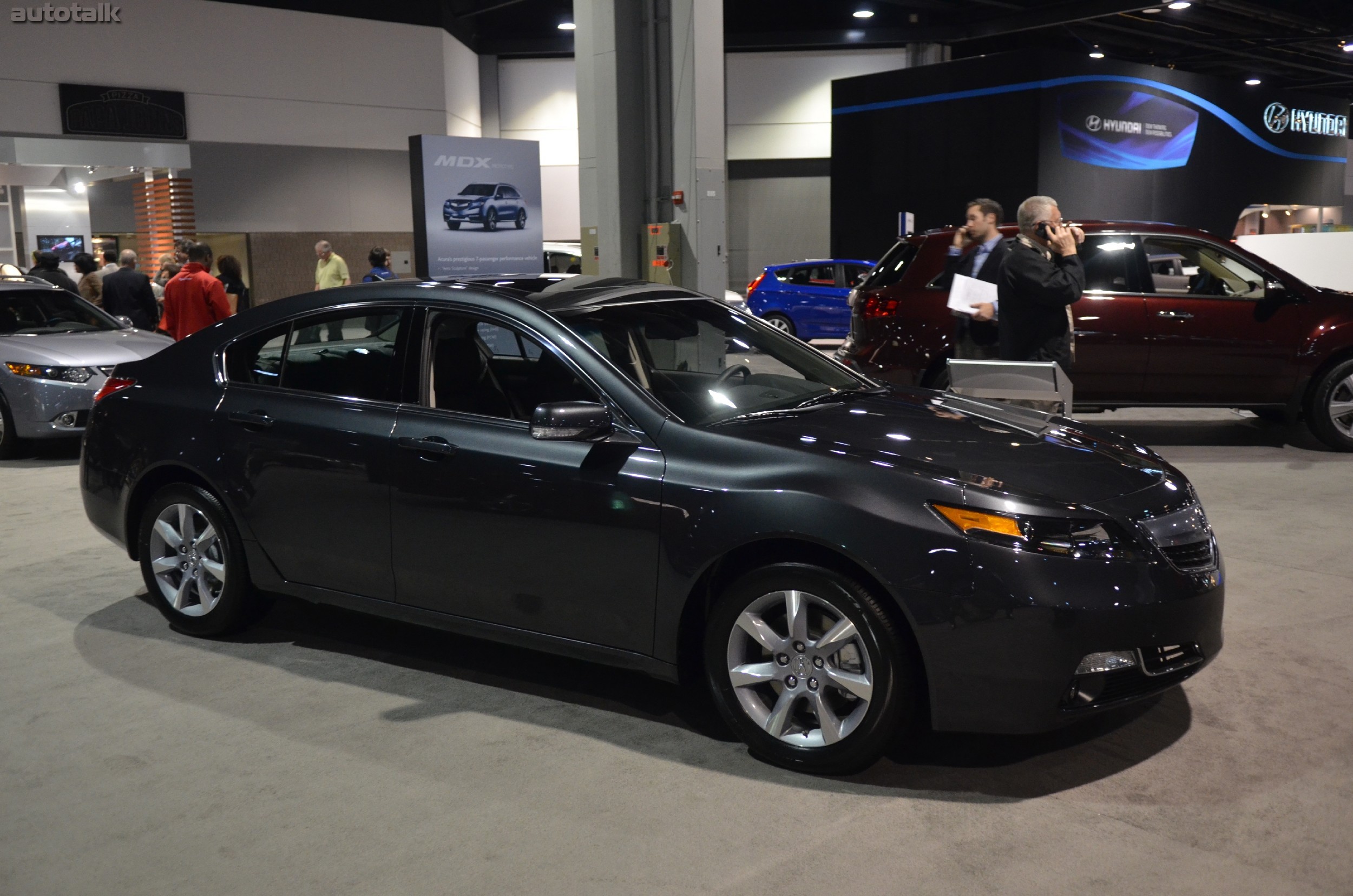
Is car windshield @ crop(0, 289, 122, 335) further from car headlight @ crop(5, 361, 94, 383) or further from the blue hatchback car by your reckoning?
the blue hatchback car

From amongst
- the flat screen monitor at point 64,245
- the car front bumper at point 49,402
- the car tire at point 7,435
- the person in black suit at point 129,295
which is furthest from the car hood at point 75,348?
the flat screen monitor at point 64,245

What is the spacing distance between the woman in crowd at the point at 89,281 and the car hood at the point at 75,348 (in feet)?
12.3

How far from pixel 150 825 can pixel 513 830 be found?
3.39ft

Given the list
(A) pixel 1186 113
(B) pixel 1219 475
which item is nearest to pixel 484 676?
(B) pixel 1219 475

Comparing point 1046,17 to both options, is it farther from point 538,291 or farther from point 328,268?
point 538,291

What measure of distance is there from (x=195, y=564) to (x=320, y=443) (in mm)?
950

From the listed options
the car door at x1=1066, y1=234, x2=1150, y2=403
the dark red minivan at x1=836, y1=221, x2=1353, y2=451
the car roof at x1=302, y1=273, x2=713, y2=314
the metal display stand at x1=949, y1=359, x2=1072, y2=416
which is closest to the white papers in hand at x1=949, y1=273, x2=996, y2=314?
the metal display stand at x1=949, y1=359, x2=1072, y2=416

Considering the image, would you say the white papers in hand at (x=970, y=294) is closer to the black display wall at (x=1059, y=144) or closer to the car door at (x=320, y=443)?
the car door at (x=320, y=443)

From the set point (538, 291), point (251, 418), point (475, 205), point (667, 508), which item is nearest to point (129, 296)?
point (475, 205)

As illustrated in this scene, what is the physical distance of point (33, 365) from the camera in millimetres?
9305

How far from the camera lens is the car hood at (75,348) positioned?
30.6ft

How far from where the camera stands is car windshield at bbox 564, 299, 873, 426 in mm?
3979

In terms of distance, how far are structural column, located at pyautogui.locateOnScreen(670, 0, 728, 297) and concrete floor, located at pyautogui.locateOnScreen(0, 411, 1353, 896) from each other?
777 centimetres

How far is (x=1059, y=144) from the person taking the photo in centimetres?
2008
